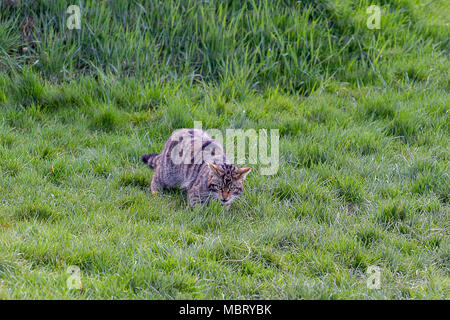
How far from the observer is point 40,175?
564cm

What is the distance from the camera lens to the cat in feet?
17.6

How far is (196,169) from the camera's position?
5.80 meters

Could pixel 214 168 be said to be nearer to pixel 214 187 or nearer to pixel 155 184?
pixel 214 187

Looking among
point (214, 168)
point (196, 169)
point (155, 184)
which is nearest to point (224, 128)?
point (196, 169)

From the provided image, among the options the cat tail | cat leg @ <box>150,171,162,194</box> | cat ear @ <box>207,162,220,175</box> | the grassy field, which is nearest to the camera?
the grassy field

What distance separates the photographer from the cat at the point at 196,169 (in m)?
5.36

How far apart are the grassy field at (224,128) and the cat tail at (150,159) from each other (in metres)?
0.12

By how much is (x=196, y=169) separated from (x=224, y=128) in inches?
41.4

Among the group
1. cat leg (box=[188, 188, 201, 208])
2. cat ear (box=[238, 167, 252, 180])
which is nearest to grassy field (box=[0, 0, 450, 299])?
cat leg (box=[188, 188, 201, 208])

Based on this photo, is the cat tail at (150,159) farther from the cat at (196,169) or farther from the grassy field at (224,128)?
the grassy field at (224,128)

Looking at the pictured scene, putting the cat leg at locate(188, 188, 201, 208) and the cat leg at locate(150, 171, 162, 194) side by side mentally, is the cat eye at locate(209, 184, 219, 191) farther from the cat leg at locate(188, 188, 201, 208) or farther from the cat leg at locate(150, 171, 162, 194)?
the cat leg at locate(150, 171, 162, 194)

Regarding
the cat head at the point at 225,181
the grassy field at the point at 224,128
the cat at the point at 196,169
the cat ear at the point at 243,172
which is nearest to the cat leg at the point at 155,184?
the cat at the point at 196,169
